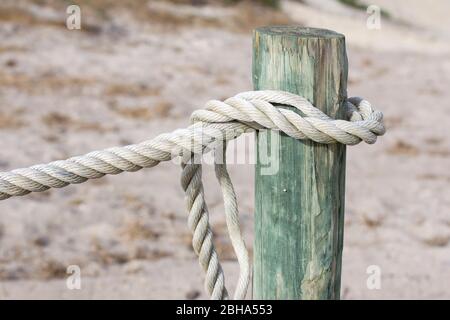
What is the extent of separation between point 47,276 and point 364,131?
2.17m

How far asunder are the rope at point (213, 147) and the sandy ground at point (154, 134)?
1625 millimetres

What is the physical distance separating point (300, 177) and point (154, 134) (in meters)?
3.97

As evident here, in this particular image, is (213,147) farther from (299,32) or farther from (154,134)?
(154,134)

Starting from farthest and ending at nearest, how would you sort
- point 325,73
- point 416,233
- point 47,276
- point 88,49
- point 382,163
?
point 88,49 < point 382,163 < point 416,233 < point 47,276 < point 325,73

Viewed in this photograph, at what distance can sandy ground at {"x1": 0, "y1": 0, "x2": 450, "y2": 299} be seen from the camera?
333 cm

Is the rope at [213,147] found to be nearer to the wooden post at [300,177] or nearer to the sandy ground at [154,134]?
the wooden post at [300,177]

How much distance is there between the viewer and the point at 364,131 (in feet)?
4.39

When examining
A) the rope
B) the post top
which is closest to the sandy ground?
the rope

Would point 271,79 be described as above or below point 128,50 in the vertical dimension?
below

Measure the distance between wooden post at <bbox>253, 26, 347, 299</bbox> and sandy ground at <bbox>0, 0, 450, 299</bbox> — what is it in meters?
1.71

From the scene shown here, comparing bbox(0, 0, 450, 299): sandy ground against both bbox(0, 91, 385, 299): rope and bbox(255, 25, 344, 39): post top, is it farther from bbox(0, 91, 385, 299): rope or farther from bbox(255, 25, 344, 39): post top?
bbox(255, 25, 344, 39): post top

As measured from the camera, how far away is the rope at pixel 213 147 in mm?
1312
